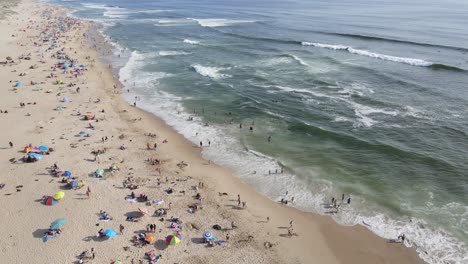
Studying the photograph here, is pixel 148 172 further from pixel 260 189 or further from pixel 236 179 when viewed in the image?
pixel 260 189

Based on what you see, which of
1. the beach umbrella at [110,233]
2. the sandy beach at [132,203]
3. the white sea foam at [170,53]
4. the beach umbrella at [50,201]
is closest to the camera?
the sandy beach at [132,203]

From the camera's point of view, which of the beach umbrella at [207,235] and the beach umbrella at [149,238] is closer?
the beach umbrella at [149,238]

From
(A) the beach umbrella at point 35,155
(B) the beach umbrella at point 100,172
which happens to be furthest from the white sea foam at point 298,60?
(A) the beach umbrella at point 35,155

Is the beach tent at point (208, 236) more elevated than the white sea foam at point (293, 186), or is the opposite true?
the white sea foam at point (293, 186)

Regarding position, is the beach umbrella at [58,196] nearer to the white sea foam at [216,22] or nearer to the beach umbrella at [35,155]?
the beach umbrella at [35,155]

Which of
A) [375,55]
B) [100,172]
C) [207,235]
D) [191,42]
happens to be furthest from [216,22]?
[207,235]

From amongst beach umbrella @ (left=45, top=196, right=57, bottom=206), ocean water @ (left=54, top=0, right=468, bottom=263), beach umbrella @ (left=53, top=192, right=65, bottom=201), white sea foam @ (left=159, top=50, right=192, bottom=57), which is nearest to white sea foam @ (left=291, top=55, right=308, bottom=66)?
ocean water @ (left=54, top=0, right=468, bottom=263)

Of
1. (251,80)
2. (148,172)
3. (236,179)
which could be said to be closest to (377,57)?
(251,80)

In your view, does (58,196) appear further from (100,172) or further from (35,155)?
(35,155)

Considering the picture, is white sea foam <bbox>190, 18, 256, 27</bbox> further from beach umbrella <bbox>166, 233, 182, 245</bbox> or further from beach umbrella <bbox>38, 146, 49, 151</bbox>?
beach umbrella <bbox>166, 233, 182, 245</bbox>
